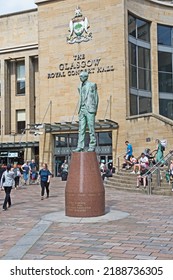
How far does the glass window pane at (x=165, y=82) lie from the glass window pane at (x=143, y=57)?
1660mm

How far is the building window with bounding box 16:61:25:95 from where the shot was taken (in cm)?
3919

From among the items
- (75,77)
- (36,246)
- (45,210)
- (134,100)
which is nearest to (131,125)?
(134,100)

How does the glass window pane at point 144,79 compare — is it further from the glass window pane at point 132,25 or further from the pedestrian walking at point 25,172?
the pedestrian walking at point 25,172

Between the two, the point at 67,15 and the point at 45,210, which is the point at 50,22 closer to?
the point at 67,15

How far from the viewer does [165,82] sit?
35.2 metres

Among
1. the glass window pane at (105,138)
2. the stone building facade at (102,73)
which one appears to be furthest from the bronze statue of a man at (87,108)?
the glass window pane at (105,138)

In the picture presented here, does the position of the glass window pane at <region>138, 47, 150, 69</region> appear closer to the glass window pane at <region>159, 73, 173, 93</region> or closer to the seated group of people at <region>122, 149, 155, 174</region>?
the glass window pane at <region>159, 73, 173, 93</region>

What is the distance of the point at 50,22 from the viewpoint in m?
33.4

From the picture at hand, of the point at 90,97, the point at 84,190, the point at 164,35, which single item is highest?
the point at 164,35

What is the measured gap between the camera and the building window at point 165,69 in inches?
1375

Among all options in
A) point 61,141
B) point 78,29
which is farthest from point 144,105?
point 78,29

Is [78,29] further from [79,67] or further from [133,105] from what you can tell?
[133,105]

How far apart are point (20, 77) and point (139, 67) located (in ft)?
41.4

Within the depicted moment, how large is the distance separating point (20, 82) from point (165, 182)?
2451 cm
